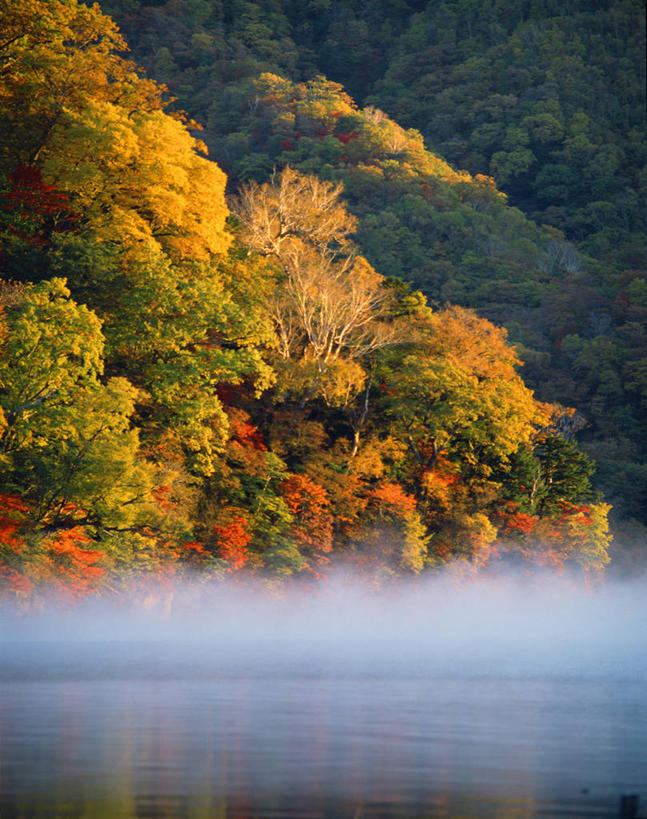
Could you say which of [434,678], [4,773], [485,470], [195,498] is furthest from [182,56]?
[4,773]

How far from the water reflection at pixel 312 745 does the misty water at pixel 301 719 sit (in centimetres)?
4

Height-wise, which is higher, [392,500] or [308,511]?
[392,500]

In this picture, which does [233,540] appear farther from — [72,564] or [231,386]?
[72,564]

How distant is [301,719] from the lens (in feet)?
58.2

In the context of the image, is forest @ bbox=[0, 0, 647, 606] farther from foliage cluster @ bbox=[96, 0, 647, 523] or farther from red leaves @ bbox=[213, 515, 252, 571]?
foliage cluster @ bbox=[96, 0, 647, 523]

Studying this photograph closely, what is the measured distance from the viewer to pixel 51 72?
4603cm

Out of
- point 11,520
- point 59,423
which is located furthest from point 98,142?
point 11,520

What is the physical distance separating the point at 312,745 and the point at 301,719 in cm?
283

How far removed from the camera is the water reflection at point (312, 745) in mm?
11312

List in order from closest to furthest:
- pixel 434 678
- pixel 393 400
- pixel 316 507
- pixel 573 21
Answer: pixel 434 678 < pixel 316 507 < pixel 393 400 < pixel 573 21

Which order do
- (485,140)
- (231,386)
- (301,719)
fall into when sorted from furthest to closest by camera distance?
(485,140)
(231,386)
(301,719)

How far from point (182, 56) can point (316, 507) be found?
3910 inches

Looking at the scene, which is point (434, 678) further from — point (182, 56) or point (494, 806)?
point (182, 56)

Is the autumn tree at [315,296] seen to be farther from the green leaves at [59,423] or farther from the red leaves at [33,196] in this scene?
the green leaves at [59,423]
